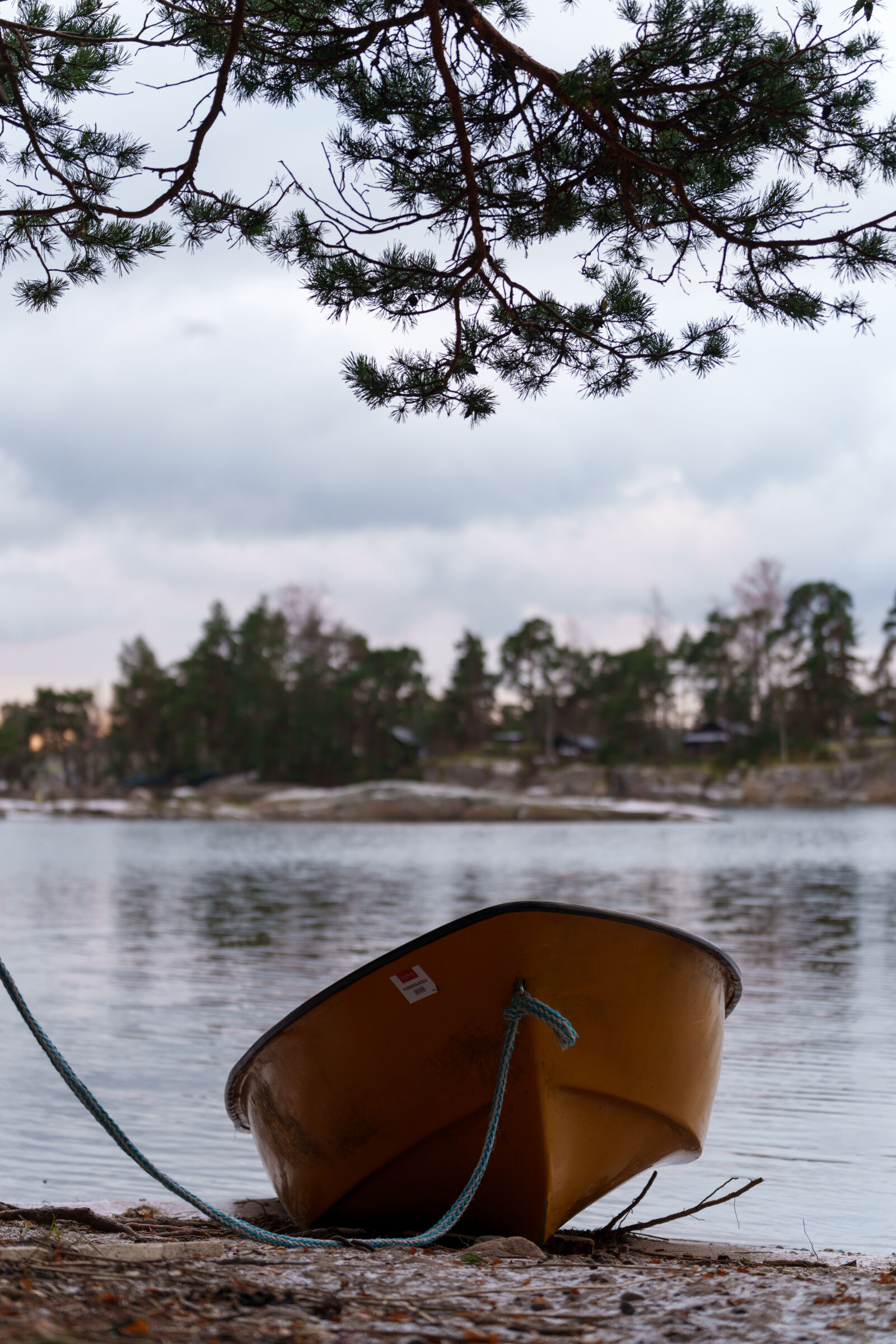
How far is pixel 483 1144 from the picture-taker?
3.71m

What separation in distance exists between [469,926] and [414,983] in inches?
10.8

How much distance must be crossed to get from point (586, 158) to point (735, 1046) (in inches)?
222

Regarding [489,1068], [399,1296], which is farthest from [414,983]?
[399,1296]

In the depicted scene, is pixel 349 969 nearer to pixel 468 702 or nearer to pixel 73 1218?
pixel 73 1218

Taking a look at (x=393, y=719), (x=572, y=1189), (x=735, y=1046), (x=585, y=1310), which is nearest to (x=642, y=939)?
(x=572, y=1189)

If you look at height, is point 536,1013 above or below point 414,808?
above

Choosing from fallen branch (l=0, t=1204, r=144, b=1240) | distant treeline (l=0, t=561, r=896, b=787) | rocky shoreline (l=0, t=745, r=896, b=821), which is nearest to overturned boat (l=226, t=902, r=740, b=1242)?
fallen branch (l=0, t=1204, r=144, b=1240)

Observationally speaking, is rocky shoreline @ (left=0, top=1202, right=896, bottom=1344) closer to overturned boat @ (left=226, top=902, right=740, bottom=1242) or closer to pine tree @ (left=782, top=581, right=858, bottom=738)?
overturned boat @ (left=226, top=902, right=740, bottom=1242)

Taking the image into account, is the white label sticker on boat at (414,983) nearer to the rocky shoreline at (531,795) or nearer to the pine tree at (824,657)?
the rocky shoreline at (531,795)

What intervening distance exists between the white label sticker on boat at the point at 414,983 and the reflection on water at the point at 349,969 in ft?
5.75

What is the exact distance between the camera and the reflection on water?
5117 millimetres

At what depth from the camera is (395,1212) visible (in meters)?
3.92

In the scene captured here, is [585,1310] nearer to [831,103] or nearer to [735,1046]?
[831,103]

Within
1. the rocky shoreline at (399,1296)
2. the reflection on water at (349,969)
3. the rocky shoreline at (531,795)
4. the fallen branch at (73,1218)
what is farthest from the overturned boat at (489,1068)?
the rocky shoreline at (531,795)
